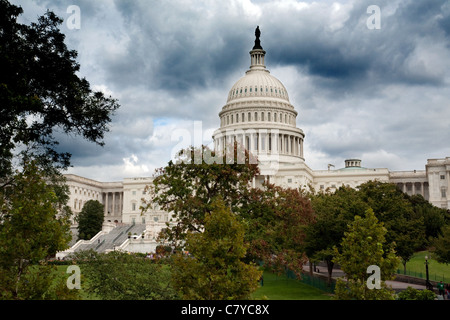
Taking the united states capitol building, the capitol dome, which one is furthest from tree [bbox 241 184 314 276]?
the capitol dome

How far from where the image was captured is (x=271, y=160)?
13900cm

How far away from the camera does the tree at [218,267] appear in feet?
60.6

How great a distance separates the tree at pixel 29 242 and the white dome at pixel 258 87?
131855mm

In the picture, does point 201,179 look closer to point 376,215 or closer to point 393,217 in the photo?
point 376,215

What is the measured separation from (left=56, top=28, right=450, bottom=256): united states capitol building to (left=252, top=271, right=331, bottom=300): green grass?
3069 inches

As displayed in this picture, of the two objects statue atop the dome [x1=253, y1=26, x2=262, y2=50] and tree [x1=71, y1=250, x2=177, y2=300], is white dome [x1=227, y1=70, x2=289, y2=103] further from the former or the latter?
tree [x1=71, y1=250, x2=177, y2=300]

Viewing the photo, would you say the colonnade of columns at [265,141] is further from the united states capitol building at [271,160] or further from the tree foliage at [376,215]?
the tree foliage at [376,215]

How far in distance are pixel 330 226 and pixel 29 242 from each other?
31.7 m

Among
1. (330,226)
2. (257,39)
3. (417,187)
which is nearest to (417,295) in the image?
(330,226)

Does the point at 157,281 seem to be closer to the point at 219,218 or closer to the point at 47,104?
the point at 219,218

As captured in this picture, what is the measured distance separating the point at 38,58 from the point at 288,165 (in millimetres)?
109748

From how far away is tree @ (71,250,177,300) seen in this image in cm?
2325
